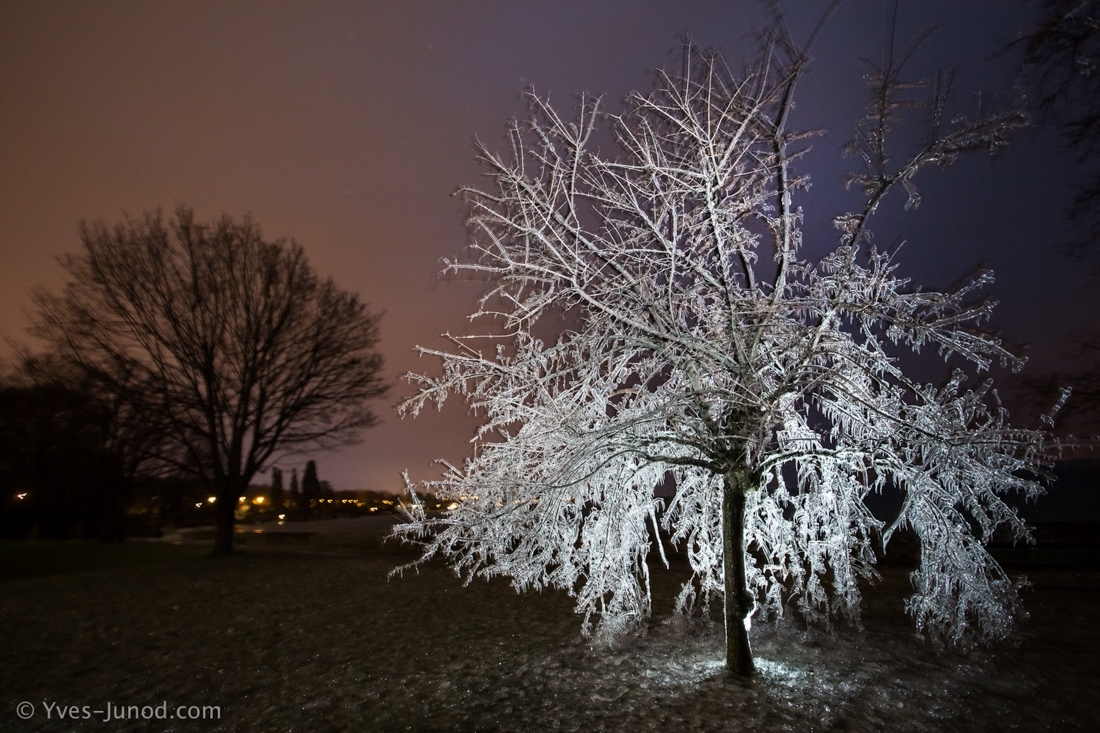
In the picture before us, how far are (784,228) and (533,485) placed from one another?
3391 millimetres

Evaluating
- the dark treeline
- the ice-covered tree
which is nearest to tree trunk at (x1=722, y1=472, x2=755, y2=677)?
the ice-covered tree

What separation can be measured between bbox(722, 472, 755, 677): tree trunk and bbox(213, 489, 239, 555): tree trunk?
15710 mm

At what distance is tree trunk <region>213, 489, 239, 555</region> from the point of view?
17.4m

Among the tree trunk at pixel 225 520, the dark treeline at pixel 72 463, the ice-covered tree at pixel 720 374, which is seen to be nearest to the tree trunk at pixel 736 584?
the ice-covered tree at pixel 720 374

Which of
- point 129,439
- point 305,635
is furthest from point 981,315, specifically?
point 129,439

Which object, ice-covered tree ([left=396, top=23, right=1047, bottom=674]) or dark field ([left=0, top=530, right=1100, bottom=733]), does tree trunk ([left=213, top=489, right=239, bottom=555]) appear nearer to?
dark field ([left=0, top=530, right=1100, bottom=733])

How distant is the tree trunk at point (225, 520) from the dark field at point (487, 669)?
698 centimetres

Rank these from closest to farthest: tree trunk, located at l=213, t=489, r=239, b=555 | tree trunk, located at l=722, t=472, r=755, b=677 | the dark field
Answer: the dark field, tree trunk, located at l=722, t=472, r=755, b=677, tree trunk, located at l=213, t=489, r=239, b=555

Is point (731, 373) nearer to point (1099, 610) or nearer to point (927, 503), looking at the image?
point (927, 503)

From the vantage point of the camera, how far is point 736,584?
6102mm

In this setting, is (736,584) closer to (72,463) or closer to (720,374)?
(720,374)

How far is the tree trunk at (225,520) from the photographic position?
57.1ft

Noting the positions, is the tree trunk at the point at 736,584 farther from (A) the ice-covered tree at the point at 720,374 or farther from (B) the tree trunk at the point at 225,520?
(B) the tree trunk at the point at 225,520

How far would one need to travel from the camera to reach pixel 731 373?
18.9 feet
